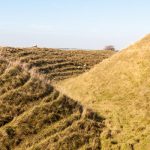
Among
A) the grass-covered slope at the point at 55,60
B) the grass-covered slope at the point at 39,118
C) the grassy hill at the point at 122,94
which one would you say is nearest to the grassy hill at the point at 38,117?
the grass-covered slope at the point at 39,118

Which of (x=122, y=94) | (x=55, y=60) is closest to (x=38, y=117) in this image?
(x=122, y=94)

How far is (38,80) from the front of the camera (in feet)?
95.7

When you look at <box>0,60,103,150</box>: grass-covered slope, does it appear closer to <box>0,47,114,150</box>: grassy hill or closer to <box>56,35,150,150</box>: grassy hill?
<box>0,47,114,150</box>: grassy hill

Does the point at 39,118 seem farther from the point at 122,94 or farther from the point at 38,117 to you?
the point at 122,94

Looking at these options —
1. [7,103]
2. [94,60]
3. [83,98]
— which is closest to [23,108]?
[7,103]

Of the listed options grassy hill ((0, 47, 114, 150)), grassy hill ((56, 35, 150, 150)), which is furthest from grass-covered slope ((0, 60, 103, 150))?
grassy hill ((56, 35, 150, 150))

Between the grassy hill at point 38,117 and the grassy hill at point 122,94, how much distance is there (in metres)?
1.50

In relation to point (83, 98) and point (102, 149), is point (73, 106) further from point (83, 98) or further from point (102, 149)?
point (83, 98)

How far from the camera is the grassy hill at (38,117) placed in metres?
24.6

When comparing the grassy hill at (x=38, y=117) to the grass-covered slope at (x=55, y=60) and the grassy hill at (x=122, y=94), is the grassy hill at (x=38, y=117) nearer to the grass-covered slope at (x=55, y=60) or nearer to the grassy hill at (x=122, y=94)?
the grassy hill at (x=122, y=94)

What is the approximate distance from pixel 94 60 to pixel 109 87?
24043 millimetres

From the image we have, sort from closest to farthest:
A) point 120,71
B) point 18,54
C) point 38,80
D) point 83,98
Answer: point 38,80 < point 83,98 < point 120,71 < point 18,54

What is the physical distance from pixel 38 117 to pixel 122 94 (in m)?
11.6

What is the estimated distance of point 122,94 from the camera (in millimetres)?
36031
